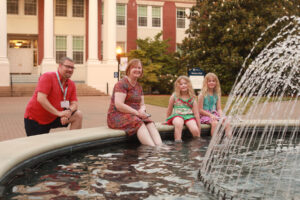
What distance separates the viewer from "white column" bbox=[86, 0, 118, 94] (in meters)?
30.6

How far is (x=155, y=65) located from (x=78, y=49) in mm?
6613

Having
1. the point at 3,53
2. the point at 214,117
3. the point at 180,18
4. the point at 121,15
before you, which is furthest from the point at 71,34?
the point at 214,117

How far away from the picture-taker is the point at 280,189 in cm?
432

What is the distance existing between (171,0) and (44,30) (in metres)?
12.8

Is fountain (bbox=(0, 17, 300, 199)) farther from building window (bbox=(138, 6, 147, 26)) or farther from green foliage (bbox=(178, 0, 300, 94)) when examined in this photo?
building window (bbox=(138, 6, 147, 26))

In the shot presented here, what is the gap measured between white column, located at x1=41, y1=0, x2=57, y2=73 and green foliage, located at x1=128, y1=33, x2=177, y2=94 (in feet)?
20.3

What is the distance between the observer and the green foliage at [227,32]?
2661 cm

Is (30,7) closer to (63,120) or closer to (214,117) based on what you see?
(214,117)

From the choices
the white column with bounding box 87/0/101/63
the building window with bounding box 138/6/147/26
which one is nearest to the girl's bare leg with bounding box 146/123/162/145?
the white column with bounding box 87/0/101/63

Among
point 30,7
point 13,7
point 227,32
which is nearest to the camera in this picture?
point 227,32

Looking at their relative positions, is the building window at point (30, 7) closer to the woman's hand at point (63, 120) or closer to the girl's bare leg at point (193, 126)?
the girl's bare leg at point (193, 126)

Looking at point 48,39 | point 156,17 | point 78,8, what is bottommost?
point 48,39

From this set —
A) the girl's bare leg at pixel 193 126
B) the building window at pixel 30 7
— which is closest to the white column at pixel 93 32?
the building window at pixel 30 7

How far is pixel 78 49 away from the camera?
3312 cm
